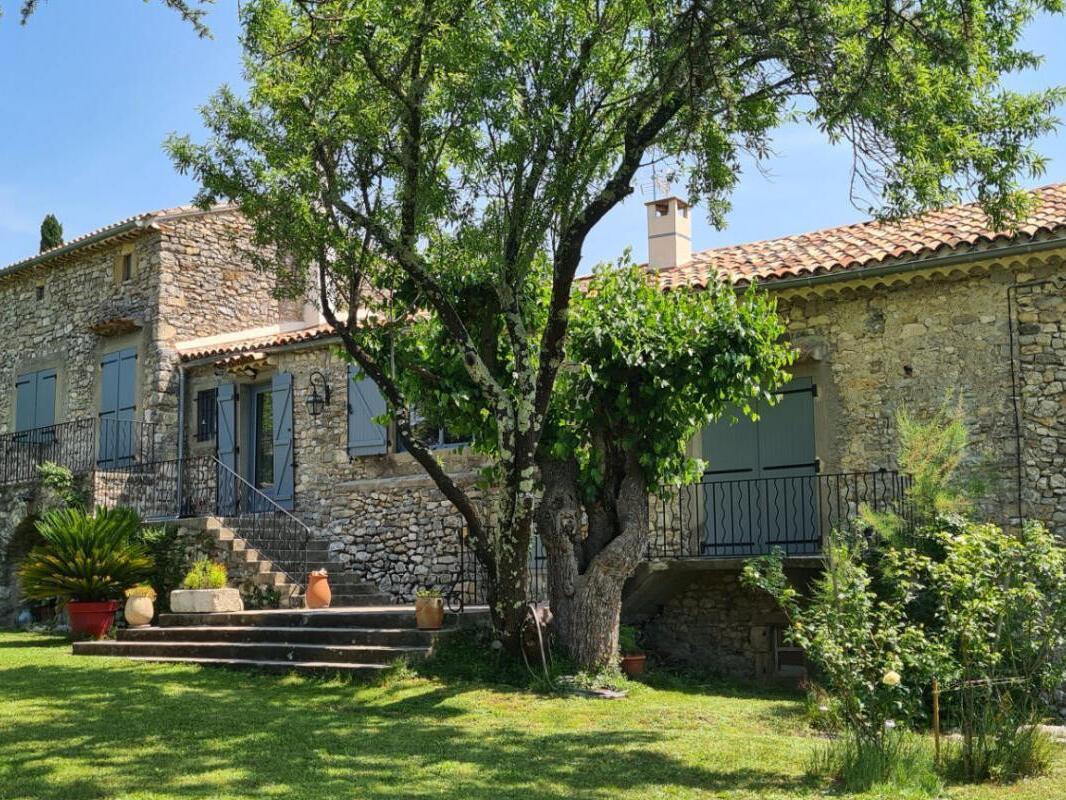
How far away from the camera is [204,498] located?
17312 mm

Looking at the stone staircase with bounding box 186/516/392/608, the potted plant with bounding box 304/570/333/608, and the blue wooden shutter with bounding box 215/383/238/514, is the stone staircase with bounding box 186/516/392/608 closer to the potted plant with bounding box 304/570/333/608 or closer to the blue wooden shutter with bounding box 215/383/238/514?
the potted plant with bounding box 304/570/333/608

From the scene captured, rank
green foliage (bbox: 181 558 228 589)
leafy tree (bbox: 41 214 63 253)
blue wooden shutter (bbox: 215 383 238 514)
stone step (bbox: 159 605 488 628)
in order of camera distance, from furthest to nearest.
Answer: leafy tree (bbox: 41 214 63 253) < blue wooden shutter (bbox: 215 383 238 514) < green foliage (bbox: 181 558 228 589) < stone step (bbox: 159 605 488 628)

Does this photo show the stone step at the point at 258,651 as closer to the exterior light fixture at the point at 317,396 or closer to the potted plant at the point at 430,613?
the potted plant at the point at 430,613

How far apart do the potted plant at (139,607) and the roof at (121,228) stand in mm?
7287

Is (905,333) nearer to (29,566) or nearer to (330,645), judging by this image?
(330,645)

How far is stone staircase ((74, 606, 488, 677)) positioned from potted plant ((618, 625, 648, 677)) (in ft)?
4.44

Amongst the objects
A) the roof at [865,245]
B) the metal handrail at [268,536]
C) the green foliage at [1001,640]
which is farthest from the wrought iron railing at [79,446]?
the green foliage at [1001,640]

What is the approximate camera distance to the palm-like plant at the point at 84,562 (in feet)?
45.4

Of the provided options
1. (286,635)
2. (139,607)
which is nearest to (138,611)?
(139,607)

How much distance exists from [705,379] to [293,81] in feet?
14.1

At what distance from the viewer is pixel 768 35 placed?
8367mm

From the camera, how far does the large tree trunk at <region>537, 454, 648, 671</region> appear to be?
10070 millimetres

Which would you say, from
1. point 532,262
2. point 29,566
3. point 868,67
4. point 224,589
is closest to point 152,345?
point 29,566

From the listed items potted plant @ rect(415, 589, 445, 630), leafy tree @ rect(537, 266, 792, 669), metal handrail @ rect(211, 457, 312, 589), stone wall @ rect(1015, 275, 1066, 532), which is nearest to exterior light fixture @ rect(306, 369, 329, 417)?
metal handrail @ rect(211, 457, 312, 589)
